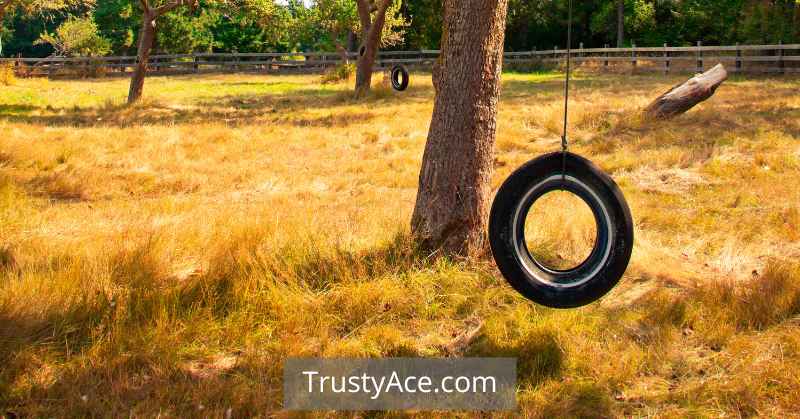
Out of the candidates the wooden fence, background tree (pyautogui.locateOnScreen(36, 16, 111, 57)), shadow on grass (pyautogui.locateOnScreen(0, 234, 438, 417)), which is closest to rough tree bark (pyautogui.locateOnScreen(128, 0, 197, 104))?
shadow on grass (pyautogui.locateOnScreen(0, 234, 438, 417))

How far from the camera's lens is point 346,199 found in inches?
391

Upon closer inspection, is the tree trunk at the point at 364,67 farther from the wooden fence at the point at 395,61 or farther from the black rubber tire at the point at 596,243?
the black rubber tire at the point at 596,243

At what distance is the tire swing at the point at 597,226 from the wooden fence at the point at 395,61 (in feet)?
94.9

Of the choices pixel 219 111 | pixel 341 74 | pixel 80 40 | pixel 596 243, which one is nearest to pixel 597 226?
pixel 596 243

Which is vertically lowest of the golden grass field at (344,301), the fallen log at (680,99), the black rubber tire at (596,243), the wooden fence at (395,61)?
the golden grass field at (344,301)

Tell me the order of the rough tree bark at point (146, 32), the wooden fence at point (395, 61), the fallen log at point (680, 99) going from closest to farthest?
1. the fallen log at point (680, 99)
2. the rough tree bark at point (146, 32)
3. the wooden fence at point (395, 61)

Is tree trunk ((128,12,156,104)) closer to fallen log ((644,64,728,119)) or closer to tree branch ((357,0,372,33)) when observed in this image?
tree branch ((357,0,372,33))

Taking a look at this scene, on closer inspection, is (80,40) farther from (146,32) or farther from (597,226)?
(597,226)

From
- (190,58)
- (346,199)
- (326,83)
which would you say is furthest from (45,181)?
(190,58)

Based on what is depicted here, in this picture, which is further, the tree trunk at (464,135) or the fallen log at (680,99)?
the fallen log at (680,99)

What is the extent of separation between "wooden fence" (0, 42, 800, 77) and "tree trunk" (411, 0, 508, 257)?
90.3 feet

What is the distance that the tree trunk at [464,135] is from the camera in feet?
19.5

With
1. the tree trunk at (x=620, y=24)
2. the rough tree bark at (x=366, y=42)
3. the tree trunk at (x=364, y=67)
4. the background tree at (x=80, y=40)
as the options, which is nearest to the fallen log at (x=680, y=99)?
the rough tree bark at (x=366, y=42)

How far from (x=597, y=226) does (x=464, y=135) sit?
184 cm
